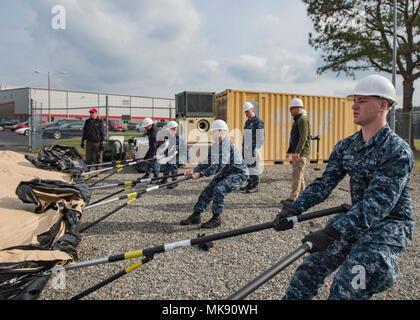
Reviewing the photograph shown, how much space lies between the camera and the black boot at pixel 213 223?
5202 mm

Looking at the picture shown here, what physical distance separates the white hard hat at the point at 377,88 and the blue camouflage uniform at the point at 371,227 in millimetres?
212

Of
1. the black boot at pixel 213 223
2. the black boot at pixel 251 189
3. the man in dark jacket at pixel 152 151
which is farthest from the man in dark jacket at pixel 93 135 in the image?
the black boot at pixel 213 223

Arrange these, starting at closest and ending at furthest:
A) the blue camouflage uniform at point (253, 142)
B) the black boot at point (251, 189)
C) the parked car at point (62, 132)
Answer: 1. the blue camouflage uniform at point (253, 142)
2. the black boot at point (251, 189)
3. the parked car at point (62, 132)

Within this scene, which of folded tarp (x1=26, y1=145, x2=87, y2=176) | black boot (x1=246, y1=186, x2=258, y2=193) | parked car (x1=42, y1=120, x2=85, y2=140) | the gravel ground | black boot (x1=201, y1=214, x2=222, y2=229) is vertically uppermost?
parked car (x1=42, y1=120, x2=85, y2=140)

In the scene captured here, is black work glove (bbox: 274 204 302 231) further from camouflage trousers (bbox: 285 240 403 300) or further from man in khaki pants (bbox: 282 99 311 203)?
man in khaki pants (bbox: 282 99 311 203)

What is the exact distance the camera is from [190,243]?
2.49 meters

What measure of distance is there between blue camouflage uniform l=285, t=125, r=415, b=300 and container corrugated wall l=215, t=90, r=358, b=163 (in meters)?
8.09

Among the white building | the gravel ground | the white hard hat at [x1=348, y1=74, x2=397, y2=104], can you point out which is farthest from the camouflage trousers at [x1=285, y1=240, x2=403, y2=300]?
the white building

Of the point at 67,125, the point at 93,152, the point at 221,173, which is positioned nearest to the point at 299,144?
the point at 221,173

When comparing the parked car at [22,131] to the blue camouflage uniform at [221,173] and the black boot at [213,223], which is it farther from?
Result: the black boot at [213,223]

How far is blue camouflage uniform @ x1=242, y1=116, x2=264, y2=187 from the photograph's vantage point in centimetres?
761

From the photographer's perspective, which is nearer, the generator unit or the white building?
the generator unit
